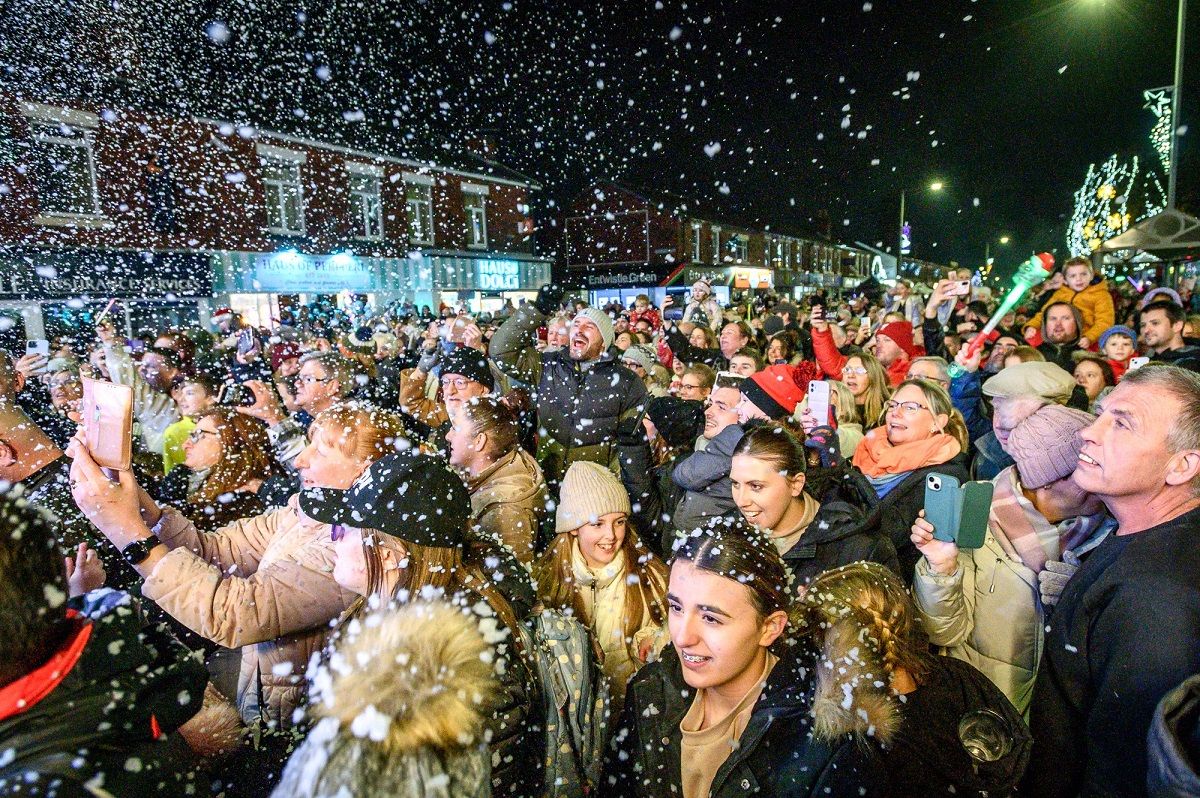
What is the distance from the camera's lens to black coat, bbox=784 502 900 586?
2738 mm

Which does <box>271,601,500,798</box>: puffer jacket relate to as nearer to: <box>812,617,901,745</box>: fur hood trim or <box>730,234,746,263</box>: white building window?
<box>812,617,901,745</box>: fur hood trim

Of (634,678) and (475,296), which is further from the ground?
(475,296)

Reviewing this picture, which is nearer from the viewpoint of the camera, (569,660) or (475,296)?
(569,660)

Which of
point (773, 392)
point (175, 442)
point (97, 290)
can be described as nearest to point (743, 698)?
point (773, 392)

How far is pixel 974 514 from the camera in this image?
205 centimetres

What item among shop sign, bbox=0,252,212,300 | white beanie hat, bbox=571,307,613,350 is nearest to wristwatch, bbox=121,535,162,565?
white beanie hat, bbox=571,307,613,350

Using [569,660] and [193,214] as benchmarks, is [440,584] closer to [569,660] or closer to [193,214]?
[569,660]

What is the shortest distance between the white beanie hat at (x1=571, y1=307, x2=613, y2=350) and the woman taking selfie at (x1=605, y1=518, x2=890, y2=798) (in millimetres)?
→ 3610

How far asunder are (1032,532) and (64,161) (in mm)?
24879

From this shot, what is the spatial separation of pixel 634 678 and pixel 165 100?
25.1m

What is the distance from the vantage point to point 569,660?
2367 millimetres

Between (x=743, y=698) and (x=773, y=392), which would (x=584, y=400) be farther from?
(x=743, y=698)

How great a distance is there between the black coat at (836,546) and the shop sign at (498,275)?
3065cm

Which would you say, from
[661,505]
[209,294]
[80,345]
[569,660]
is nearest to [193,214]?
[209,294]
